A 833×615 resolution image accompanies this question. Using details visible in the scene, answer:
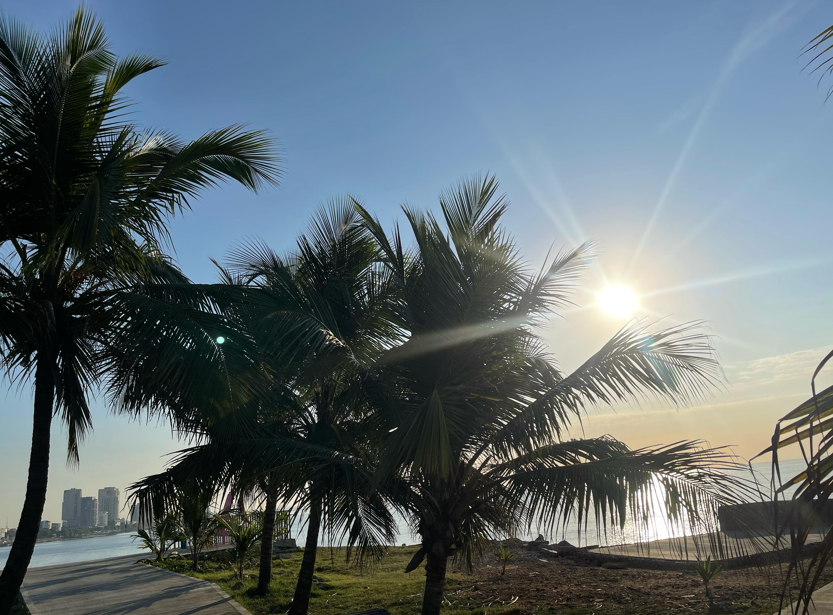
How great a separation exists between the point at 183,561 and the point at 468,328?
1254cm

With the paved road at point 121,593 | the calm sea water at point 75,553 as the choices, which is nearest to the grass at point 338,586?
the paved road at point 121,593

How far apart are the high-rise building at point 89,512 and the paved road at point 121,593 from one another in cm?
4035

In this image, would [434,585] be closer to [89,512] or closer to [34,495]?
[34,495]

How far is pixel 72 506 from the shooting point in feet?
169

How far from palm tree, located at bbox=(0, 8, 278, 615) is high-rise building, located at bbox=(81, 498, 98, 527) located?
49.7 metres

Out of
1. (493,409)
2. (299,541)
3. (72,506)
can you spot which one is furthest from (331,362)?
(72,506)

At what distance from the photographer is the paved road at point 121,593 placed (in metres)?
9.04

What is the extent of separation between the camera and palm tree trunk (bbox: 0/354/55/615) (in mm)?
6078

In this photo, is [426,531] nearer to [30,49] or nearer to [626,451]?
[626,451]

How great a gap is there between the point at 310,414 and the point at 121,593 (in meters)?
5.01

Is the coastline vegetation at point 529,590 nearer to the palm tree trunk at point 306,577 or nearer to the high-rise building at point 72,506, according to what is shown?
the palm tree trunk at point 306,577

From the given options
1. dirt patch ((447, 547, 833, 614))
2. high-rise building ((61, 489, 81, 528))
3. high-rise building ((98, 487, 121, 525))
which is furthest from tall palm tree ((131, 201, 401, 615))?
high-rise building ((61, 489, 81, 528))

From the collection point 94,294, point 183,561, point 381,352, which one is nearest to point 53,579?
point 183,561

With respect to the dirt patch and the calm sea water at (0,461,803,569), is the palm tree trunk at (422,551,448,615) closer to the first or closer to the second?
the calm sea water at (0,461,803,569)
